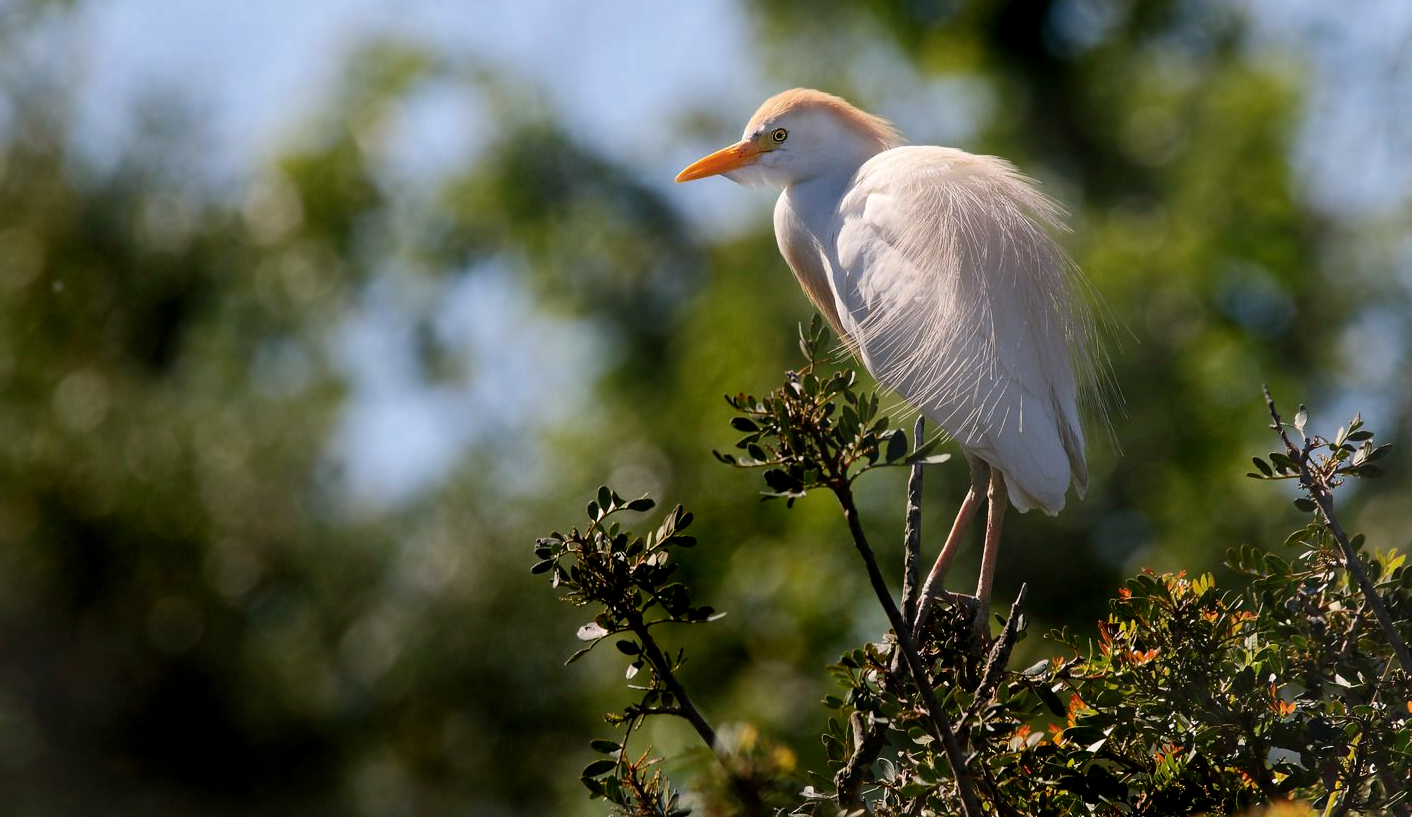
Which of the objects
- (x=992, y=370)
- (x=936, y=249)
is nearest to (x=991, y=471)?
(x=992, y=370)

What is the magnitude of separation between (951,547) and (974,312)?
1.37 feet

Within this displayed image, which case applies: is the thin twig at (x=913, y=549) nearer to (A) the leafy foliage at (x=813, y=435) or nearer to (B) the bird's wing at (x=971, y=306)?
(A) the leafy foliage at (x=813, y=435)

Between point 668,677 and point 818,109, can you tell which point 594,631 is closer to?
point 668,677

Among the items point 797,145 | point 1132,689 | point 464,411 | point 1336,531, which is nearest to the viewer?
point 1336,531

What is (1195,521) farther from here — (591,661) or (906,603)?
(906,603)

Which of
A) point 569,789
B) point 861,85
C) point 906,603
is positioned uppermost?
point 861,85

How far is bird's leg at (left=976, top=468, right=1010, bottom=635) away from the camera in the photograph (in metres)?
1.92

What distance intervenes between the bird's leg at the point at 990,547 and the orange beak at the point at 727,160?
0.80 meters

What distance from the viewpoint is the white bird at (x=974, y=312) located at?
2.10 meters

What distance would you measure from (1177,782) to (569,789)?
398 cm

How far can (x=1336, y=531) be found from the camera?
4.19 ft

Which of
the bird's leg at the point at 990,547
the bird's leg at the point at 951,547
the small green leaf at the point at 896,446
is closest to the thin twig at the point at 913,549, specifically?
the bird's leg at the point at 951,547

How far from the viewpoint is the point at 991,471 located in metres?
2.23

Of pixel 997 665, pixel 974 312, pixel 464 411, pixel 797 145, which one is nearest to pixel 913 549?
pixel 997 665
